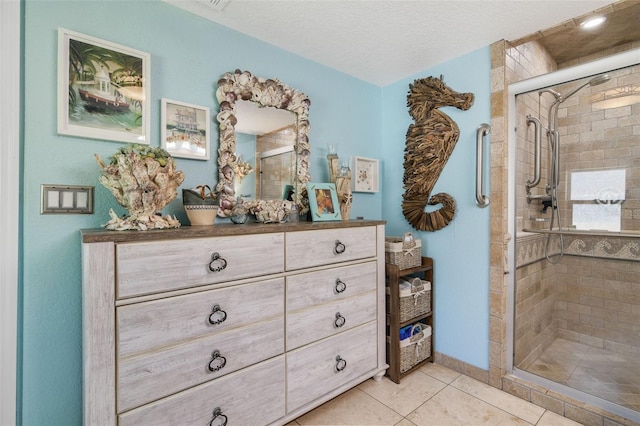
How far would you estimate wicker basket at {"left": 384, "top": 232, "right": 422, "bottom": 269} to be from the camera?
208 cm

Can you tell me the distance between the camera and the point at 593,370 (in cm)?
203

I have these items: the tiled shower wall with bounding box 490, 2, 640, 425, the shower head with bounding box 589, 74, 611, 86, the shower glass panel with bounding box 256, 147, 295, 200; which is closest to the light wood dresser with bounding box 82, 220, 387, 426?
the shower glass panel with bounding box 256, 147, 295, 200

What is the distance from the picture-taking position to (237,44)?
5.96 ft

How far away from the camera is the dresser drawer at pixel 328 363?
154cm

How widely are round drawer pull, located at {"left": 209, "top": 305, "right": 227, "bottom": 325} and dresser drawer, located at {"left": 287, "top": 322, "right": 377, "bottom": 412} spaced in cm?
43

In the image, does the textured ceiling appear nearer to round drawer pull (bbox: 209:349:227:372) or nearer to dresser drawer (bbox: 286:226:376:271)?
dresser drawer (bbox: 286:226:376:271)

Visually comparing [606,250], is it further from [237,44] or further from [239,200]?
[237,44]

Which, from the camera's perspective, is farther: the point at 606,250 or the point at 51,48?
the point at 606,250

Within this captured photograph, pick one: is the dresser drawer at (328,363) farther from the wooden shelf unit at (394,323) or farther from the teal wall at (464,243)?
the teal wall at (464,243)

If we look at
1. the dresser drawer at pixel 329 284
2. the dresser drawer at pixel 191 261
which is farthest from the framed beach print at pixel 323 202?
the dresser drawer at pixel 191 261

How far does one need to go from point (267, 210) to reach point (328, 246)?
0.43 metres

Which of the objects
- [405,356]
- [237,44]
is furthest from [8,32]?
[405,356]

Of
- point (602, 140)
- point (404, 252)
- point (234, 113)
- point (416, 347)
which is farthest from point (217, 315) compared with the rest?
point (602, 140)

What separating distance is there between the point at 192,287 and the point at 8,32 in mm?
1270
